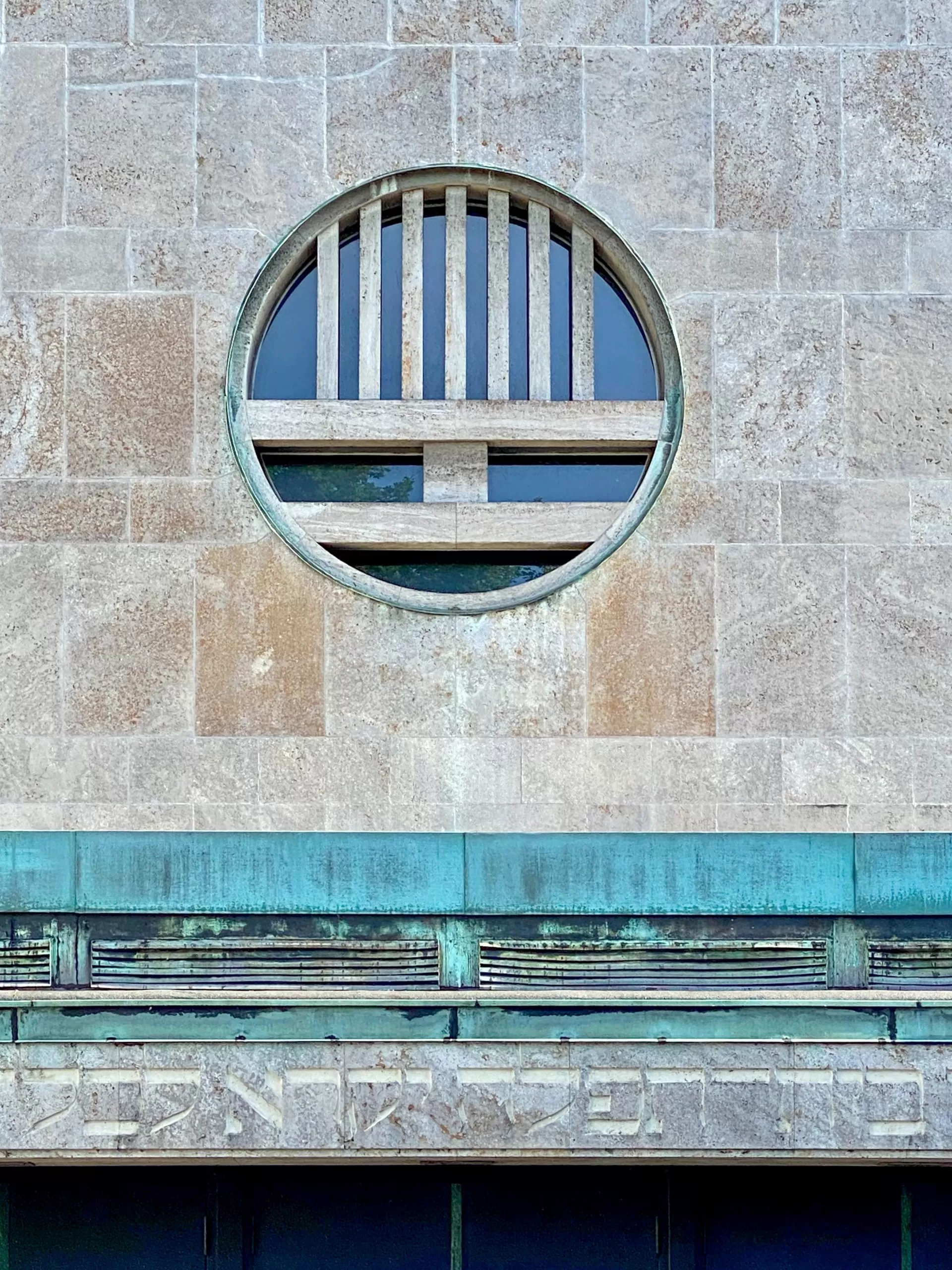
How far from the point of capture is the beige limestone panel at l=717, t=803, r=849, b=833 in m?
8.69

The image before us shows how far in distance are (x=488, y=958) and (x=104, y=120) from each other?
7041 mm

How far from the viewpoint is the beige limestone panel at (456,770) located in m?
8.66

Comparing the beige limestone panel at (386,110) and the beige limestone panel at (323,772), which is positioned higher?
the beige limestone panel at (386,110)

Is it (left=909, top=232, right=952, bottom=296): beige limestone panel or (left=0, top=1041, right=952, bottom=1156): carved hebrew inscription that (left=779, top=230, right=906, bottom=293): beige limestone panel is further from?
(left=0, top=1041, right=952, bottom=1156): carved hebrew inscription

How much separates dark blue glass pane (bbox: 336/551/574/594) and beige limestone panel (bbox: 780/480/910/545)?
176 cm

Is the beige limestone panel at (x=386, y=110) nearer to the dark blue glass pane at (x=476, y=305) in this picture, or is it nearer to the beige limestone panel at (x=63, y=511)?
the dark blue glass pane at (x=476, y=305)

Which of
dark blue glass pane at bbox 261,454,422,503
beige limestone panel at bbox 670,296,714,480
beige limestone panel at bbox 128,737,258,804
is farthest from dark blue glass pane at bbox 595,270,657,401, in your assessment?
beige limestone panel at bbox 128,737,258,804

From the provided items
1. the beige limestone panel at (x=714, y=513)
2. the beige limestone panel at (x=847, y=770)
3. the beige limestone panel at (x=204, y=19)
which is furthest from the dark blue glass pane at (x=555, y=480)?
the beige limestone panel at (x=204, y=19)

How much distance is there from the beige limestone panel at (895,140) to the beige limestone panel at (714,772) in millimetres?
4271

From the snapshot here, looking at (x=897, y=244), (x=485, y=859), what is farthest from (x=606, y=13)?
(x=485, y=859)

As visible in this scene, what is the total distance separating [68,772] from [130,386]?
2979 millimetres

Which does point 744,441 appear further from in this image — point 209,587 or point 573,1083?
point 573,1083

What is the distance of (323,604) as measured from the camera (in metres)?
8.79

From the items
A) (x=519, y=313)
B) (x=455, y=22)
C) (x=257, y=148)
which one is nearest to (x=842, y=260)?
(x=519, y=313)
